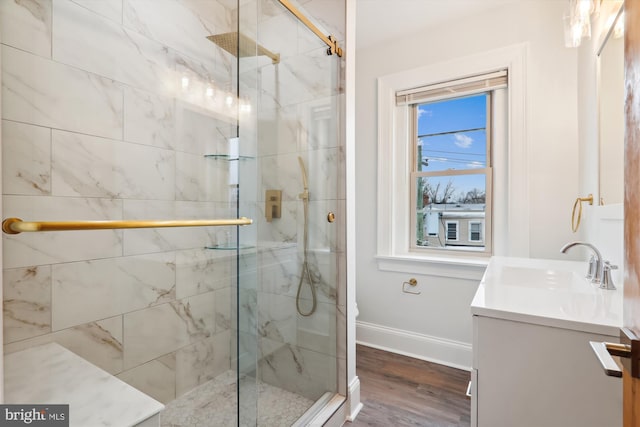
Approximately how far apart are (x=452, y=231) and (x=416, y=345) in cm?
92

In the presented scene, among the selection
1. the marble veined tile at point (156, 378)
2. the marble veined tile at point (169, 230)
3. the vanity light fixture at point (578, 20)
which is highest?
the vanity light fixture at point (578, 20)

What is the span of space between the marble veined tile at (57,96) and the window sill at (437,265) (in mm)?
2019

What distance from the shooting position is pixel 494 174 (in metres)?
2.28

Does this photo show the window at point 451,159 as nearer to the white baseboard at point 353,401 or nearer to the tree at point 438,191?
the tree at point 438,191

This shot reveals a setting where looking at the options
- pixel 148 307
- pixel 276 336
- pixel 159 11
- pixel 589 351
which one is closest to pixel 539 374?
pixel 589 351

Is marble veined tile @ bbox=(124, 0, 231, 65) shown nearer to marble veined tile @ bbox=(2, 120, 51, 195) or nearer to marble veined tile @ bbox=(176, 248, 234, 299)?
marble veined tile @ bbox=(2, 120, 51, 195)

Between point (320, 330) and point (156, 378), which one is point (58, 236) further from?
point (320, 330)

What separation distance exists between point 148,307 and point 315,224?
0.94 metres

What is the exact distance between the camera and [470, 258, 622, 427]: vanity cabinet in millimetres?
833

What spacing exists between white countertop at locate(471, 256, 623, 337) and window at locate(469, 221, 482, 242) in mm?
759

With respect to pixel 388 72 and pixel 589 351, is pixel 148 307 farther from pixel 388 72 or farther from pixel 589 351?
pixel 388 72

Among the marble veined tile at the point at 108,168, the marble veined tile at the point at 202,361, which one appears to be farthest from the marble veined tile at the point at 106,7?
the marble veined tile at the point at 202,361

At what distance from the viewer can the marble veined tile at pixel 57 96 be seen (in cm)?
115

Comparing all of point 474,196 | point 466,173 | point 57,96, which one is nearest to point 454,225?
point 474,196
